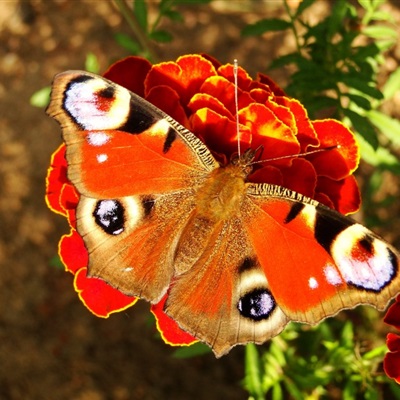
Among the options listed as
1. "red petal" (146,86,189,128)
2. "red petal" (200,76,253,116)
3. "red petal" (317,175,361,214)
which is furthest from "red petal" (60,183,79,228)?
"red petal" (317,175,361,214)

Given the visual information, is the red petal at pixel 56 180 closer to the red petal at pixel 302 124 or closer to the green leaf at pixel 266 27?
the red petal at pixel 302 124

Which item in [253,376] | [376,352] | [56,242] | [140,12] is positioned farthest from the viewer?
[56,242]

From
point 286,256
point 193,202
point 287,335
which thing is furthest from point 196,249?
point 287,335

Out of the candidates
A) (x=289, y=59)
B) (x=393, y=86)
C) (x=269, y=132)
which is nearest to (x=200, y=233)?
(x=269, y=132)

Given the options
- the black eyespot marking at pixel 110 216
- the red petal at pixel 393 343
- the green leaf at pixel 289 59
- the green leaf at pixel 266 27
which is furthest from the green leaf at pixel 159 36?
the red petal at pixel 393 343

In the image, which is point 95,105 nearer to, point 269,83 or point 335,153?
point 269,83
